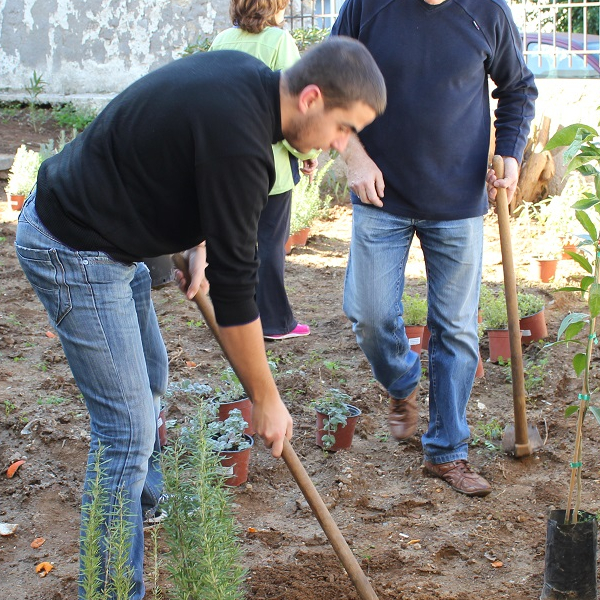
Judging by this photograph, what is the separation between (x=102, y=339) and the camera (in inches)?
91.0

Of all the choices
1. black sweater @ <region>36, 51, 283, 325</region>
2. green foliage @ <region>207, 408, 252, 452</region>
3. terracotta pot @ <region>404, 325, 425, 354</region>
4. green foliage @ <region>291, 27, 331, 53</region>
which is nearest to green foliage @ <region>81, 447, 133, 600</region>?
black sweater @ <region>36, 51, 283, 325</region>

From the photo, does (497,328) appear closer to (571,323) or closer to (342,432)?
(342,432)

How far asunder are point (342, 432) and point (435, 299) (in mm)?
829

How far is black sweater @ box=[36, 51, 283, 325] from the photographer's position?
6.63 feet

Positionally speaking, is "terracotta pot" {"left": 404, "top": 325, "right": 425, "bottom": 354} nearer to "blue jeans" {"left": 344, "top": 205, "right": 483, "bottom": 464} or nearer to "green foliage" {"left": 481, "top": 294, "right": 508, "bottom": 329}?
"green foliage" {"left": 481, "top": 294, "right": 508, "bottom": 329}

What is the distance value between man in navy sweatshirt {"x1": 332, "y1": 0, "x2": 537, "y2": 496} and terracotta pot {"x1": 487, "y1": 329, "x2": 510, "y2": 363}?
4.72 ft

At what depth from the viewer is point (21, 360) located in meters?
4.84

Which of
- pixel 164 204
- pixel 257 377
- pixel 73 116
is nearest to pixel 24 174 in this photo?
pixel 73 116

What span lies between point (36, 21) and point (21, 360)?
22.9 feet

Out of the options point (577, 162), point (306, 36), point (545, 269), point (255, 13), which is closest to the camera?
point (577, 162)

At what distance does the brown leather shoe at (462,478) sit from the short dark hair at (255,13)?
8.39 ft

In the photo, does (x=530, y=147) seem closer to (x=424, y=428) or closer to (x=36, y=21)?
(x=424, y=428)

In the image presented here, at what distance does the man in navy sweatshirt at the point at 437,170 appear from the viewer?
3.28 meters

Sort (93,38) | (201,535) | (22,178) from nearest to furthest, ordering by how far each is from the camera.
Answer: (201,535) < (22,178) < (93,38)
